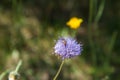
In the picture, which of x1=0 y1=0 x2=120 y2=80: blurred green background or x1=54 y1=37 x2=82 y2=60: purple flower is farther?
Result: x1=0 y1=0 x2=120 y2=80: blurred green background

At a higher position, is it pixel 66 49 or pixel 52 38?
pixel 52 38

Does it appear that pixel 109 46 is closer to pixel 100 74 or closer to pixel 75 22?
pixel 100 74

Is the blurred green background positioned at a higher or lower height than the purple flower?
higher

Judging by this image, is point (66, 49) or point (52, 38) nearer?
point (66, 49)

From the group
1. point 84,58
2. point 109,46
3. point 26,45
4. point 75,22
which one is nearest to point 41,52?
point 26,45
